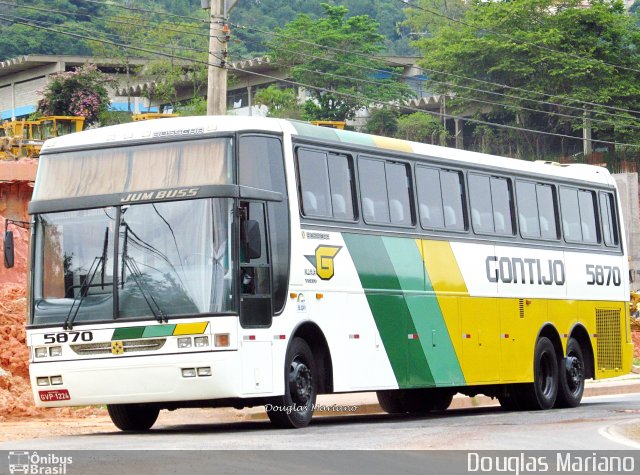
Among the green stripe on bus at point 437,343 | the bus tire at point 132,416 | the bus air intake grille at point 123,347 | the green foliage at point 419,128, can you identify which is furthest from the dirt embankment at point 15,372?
the green foliage at point 419,128

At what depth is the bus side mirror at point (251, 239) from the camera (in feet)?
49.6

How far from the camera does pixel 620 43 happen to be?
7094 centimetres

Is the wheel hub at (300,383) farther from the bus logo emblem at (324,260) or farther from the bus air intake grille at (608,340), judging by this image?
the bus air intake grille at (608,340)

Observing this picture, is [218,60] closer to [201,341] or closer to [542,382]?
[542,382]

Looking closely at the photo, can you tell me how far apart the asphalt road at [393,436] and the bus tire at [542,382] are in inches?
84.4

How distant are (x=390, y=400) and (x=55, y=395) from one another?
720cm

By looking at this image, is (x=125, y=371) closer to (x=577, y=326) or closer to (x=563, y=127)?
(x=577, y=326)

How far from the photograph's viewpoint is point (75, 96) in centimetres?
7075

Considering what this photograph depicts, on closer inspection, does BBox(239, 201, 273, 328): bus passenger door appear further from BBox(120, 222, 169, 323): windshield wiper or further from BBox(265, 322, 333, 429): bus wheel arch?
BBox(120, 222, 169, 323): windshield wiper

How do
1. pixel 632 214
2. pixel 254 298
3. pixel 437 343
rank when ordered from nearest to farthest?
1. pixel 254 298
2. pixel 437 343
3. pixel 632 214

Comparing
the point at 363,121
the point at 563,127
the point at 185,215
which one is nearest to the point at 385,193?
the point at 185,215

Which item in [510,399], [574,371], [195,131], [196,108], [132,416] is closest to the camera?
[195,131]

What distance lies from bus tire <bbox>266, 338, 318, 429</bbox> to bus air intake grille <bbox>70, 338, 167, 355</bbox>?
1.54 meters
